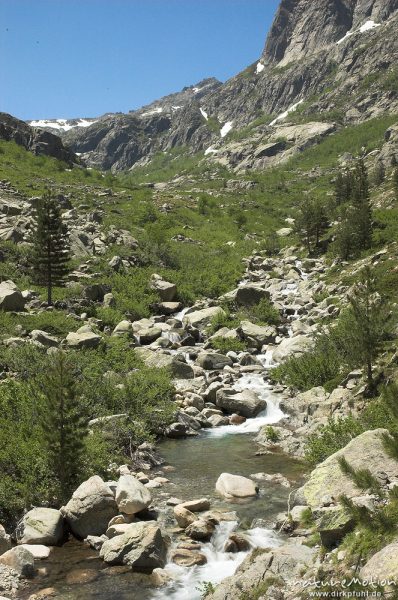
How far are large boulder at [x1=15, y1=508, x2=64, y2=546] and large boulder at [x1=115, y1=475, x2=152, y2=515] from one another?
185 cm

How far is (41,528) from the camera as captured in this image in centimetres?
1455

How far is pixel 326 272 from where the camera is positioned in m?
57.0

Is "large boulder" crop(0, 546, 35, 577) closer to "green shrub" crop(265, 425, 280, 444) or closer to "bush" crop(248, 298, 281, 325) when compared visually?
"green shrub" crop(265, 425, 280, 444)

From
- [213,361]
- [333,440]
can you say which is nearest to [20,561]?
[333,440]

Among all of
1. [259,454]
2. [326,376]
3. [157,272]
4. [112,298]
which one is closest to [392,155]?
[157,272]

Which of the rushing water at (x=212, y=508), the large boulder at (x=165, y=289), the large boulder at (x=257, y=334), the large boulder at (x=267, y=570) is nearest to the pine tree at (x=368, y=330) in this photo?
the rushing water at (x=212, y=508)

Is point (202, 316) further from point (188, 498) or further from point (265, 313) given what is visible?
point (188, 498)

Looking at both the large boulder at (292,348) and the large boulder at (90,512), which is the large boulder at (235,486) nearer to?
the large boulder at (90,512)

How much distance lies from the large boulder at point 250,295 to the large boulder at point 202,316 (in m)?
3.10

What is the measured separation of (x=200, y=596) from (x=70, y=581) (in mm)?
3442

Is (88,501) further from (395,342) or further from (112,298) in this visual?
(112,298)

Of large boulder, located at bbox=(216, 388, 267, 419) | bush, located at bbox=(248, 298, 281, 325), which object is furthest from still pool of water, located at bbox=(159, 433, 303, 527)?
bush, located at bbox=(248, 298, 281, 325)

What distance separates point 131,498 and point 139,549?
7.28ft

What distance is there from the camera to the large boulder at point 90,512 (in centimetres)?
1491
